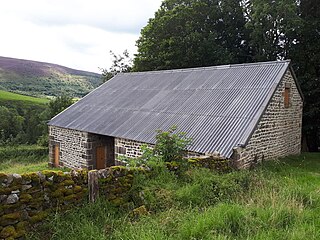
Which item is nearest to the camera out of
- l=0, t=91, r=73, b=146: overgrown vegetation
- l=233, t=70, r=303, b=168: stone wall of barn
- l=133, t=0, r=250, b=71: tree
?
l=233, t=70, r=303, b=168: stone wall of barn

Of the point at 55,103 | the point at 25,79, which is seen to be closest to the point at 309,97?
the point at 55,103

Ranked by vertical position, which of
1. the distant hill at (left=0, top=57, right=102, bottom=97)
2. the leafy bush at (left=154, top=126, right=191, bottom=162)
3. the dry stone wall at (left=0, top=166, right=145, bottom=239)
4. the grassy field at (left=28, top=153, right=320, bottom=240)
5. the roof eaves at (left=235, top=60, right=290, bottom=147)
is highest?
the distant hill at (left=0, top=57, right=102, bottom=97)

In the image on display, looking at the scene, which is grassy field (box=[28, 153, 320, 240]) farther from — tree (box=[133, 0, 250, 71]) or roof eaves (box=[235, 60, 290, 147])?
tree (box=[133, 0, 250, 71])

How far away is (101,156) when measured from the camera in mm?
15094

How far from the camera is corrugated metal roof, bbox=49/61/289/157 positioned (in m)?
10.0

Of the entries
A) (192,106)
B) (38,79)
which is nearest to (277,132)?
(192,106)

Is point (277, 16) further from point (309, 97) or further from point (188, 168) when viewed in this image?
point (188, 168)

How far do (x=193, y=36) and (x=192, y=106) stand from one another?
11466 mm

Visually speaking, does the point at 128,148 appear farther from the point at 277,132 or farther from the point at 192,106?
the point at 277,132

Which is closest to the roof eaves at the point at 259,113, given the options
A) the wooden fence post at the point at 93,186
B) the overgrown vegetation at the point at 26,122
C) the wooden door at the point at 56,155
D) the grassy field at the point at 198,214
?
the grassy field at the point at 198,214

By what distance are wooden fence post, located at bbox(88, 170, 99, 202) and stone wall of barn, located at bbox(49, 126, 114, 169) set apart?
9.42 metres

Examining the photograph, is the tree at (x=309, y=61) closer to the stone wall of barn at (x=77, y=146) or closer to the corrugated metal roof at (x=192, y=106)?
the corrugated metal roof at (x=192, y=106)

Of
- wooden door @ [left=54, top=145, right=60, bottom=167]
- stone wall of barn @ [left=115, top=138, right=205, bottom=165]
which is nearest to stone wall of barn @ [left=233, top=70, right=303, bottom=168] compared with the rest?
stone wall of barn @ [left=115, top=138, right=205, bottom=165]

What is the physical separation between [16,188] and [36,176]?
1.10 ft
